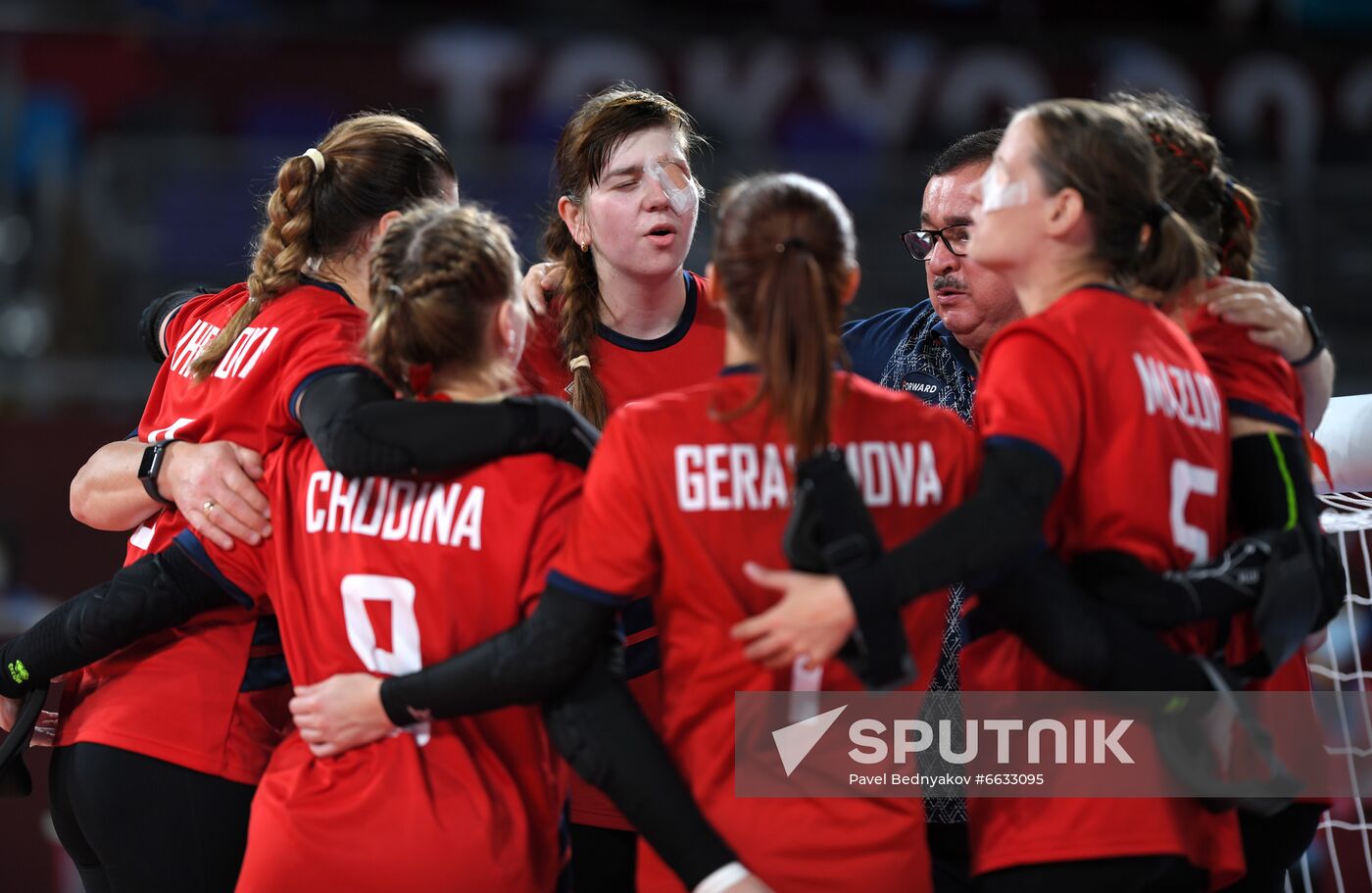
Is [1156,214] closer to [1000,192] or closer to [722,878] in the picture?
[1000,192]

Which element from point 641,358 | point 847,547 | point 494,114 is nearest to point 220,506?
point 641,358

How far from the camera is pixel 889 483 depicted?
2.23 meters

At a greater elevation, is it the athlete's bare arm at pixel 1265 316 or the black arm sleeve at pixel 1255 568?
the athlete's bare arm at pixel 1265 316

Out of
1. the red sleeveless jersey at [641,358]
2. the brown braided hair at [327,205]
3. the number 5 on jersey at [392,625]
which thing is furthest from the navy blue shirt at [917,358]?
the number 5 on jersey at [392,625]

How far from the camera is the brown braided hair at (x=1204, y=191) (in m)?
2.63

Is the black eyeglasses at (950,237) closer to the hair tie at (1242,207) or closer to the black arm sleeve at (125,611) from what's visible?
the hair tie at (1242,207)

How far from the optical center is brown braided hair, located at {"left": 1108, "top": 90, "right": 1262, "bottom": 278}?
8.62 feet

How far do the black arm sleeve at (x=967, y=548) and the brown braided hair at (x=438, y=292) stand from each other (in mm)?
796

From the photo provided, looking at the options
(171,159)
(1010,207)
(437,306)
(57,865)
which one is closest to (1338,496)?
(1010,207)

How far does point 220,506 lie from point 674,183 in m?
1.32

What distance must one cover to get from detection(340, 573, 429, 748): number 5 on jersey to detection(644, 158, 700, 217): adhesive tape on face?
4.43ft

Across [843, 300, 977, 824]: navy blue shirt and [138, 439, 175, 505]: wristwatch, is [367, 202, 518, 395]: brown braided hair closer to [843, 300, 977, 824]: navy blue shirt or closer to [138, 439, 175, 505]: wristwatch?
[138, 439, 175, 505]: wristwatch

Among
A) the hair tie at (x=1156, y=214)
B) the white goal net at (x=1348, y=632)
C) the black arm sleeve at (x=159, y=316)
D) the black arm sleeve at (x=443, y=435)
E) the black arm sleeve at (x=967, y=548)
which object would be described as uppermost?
the hair tie at (x=1156, y=214)

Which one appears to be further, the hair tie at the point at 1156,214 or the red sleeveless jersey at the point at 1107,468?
the hair tie at the point at 1156,214
